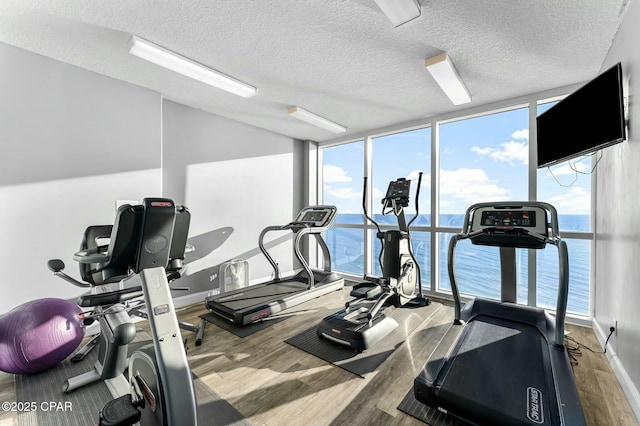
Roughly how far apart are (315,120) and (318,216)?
159cm

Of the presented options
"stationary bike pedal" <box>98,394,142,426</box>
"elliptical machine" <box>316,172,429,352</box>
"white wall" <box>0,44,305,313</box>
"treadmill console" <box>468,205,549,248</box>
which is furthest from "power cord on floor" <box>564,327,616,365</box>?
"white wall" <box>0,44,305,313</box>

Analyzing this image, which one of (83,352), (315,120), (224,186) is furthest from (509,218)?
(83,352)

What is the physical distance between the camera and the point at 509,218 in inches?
105

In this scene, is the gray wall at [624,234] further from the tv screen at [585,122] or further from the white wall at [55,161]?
the white wall at [55,161]

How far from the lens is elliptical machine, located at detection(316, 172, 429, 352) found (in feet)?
8.76

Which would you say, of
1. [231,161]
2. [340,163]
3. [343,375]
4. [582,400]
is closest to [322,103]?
[231,161]

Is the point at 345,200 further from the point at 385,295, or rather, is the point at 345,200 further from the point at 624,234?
the point at 624,234

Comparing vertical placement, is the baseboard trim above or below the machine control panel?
below

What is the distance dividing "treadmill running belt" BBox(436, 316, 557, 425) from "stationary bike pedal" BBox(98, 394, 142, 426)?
5.63 ft

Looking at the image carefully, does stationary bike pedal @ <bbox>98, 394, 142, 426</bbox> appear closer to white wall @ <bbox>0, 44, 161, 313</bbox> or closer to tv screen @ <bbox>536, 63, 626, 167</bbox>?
white wall @ <bbox>0, 44, 161, 313</bbox>

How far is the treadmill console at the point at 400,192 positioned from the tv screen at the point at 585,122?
4.75 ft

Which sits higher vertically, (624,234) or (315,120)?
(315,120)

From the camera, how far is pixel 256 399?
6.42 feet

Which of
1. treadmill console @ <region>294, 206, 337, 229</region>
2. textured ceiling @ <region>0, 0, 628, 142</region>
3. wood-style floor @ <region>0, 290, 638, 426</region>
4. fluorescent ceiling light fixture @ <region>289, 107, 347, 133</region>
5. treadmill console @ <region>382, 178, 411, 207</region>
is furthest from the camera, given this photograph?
treadmill console @ <region>294, 206, 337, 229</region>
